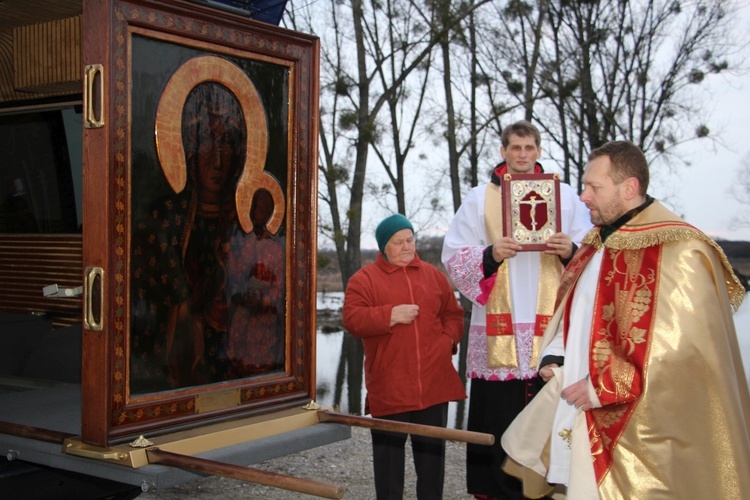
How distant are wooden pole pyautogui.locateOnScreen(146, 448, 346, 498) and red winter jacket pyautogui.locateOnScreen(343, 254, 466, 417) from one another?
1737mm

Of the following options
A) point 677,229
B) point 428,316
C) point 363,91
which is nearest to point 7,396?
point 428,316

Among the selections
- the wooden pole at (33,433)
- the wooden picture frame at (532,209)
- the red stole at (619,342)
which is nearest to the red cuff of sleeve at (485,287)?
the wooden picture frame at (532,209)

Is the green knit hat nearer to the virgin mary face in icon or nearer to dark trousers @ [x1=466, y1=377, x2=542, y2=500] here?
dark trousers @ [x1=466, y1=377, x2=542, y2=500]

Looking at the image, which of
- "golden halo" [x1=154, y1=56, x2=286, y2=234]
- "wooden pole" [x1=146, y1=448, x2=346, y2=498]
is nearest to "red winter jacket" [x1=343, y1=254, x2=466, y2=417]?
"golden halo" [x1=154, y1=56, x2=286, y2=234]

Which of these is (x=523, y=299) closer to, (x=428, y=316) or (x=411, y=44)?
(x=428, y=316)

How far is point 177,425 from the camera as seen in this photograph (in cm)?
319

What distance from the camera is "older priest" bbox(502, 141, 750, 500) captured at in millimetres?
3072

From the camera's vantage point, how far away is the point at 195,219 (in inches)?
129

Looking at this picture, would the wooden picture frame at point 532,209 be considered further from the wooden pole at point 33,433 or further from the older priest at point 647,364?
the wooden pole at point 33,433

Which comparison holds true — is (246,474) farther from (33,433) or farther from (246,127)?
(246,127)

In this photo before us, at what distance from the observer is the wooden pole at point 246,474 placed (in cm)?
248

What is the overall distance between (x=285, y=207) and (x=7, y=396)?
1.81m

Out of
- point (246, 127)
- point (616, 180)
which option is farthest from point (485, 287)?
point (246, 127)

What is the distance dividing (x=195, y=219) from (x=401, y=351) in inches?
64.6
